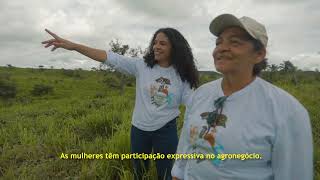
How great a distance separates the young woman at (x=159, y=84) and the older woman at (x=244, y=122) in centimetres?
128

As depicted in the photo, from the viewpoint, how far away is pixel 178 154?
2270 mm

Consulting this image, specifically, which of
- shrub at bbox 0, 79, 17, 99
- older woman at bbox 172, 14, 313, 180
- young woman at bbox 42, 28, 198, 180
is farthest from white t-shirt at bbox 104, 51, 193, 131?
shrub at bbox 0, 79, 17, 99

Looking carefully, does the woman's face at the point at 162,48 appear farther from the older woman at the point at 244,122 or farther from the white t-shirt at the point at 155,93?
the older woman at the point at 244,122

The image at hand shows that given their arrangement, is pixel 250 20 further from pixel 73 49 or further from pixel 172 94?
pixel 73 49

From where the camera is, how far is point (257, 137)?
69.8 inches

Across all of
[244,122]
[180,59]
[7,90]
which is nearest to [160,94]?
[180,59]

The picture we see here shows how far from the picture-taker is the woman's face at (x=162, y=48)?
3.50m

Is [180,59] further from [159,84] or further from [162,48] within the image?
[159,84]

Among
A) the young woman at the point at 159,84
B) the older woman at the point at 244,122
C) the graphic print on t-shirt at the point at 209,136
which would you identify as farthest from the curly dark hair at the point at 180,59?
the graphic print on t-shirt at the point at 209,136

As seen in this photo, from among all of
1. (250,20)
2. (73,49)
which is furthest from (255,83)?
(73,49)

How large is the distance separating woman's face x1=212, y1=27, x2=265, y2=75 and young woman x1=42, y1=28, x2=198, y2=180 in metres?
1.42

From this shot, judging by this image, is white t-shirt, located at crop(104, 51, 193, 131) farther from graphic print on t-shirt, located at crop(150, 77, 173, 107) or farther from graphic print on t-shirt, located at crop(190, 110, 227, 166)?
graphic print on t-shirt, located at crop(190, 110, 227, 166)

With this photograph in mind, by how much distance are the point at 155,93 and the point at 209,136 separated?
4.94ft

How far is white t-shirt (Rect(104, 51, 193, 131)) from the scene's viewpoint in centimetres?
340
